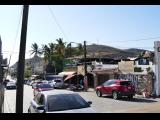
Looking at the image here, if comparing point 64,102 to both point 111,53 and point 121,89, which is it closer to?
point 121,89

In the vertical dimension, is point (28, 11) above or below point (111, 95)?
above

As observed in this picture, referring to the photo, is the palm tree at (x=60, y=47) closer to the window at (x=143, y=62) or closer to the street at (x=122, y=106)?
the window at (x=143, y=62)

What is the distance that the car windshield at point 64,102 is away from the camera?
28.8 feet

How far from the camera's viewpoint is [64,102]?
8.96 metres

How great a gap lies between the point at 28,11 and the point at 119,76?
25868mm

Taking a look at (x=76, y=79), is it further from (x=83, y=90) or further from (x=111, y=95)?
(x=111, y=95)

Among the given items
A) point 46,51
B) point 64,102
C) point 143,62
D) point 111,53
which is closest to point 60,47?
point 46,51

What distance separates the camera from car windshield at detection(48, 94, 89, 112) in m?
8.78

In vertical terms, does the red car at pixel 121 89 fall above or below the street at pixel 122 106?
above

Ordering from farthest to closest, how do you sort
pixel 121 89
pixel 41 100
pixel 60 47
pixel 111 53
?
pixel 60 47 < pixel 111 53 < pixel 121 89 < pixel 41 100

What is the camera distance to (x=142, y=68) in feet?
110

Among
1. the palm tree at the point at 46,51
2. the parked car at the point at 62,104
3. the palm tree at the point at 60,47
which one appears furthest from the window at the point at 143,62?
the palm tree at the point at 46,51
